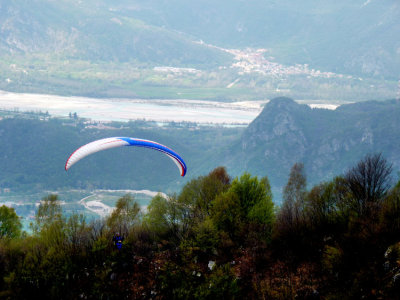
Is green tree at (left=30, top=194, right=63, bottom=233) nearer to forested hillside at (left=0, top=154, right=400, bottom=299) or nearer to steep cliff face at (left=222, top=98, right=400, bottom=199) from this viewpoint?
forested hillside at (left=0, top=154, right=400, bottom=299)

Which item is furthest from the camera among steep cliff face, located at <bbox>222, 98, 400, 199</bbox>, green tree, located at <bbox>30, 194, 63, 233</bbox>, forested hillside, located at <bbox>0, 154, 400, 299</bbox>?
steep cliff face, located at <bbox>222, 98, 400, 199</bbox>

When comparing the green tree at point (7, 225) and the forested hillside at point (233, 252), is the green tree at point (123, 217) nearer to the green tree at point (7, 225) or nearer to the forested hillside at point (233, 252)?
the forested hillside at point (233, 252)

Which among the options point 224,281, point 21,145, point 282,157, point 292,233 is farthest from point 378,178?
point 21,145

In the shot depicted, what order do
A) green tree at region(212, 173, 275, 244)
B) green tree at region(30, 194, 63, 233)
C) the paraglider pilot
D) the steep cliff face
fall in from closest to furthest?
the paraglider pilot → green tree at region(212, 173, 275, 244) → green tree at region(30, 194, 63, 233) → the steep cliff face

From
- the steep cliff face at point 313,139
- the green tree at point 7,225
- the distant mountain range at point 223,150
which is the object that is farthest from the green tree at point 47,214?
the steep cliff face at point 313,139

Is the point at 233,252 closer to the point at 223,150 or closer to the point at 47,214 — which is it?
the point at 47,214

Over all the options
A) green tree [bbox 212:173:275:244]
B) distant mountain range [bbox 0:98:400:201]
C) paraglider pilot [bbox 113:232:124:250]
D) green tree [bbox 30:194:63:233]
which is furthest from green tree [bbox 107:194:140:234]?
distant mountain range [bbox 0:98:400:201]
